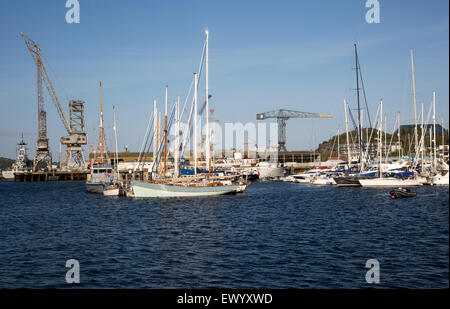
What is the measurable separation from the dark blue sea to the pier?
107946 millimetres

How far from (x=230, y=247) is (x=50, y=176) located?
134m

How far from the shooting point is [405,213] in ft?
115

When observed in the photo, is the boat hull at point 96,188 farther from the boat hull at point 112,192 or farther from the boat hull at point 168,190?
the boat hull at point 168,190

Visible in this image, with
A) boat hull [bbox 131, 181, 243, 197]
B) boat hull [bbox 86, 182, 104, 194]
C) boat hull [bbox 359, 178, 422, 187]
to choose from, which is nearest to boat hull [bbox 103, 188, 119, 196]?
boat hull [bbox 131, 181, 243, 197]

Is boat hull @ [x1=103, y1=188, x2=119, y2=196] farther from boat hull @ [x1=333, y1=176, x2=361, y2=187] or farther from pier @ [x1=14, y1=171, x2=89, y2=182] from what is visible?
pier @ [x1=14, y1=171, x2=89, y2=182]

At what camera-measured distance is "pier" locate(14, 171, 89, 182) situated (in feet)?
466

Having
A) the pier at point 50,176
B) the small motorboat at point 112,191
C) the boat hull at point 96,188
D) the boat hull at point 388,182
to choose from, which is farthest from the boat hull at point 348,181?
the pier at point 50,176

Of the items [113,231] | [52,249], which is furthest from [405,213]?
[52,249]

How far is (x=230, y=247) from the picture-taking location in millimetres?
22734

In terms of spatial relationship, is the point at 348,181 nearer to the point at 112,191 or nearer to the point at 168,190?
the point at 168,190
